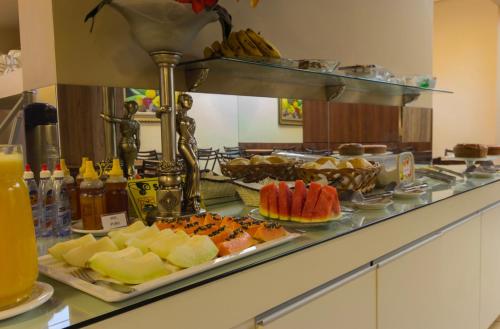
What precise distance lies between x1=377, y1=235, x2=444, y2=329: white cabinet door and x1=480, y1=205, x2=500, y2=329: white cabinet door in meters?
0.56

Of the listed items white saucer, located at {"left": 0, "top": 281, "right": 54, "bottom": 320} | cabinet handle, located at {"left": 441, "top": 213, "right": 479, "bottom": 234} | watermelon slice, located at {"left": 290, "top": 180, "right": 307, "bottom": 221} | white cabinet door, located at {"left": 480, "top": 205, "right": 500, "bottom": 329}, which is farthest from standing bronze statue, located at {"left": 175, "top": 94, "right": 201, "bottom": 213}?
white cabinet door, located at {"left": 480, "top": 205, "right": 500, "bottom": 329}

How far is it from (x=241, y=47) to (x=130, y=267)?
2.91 ft

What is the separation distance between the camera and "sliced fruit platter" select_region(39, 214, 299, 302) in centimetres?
67

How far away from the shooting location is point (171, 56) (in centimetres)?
117

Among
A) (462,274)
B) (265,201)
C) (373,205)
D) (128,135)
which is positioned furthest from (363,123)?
(128,135)

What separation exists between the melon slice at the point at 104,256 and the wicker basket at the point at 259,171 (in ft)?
2.78

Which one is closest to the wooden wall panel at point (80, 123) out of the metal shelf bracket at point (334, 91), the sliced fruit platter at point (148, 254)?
the sliced fruit platter at point (148, 254)

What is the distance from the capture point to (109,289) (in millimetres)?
646

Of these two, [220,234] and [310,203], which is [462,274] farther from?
[220,234]

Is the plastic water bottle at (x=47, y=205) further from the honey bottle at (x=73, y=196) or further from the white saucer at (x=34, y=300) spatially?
the white saucer at (x=34, y=300)

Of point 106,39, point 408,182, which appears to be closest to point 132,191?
point 106,39

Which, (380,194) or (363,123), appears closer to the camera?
(380,194)

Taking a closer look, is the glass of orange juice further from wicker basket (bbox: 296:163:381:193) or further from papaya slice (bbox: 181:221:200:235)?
wicker basket (bbox: 296:163:381:193)

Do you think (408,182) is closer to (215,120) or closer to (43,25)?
(215,120)
